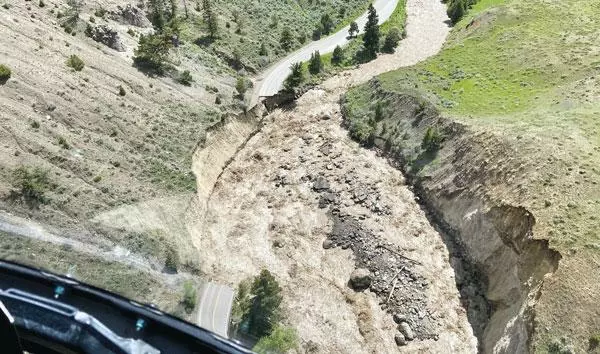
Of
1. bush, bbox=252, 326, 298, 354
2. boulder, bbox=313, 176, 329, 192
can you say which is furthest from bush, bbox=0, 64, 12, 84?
bush, bbox=252, 326, 298, 354

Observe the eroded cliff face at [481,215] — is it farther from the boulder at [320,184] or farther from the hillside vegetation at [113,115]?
the hillside vegetation at [113,115]

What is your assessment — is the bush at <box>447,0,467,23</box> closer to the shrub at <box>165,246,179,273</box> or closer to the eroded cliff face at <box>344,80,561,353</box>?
the eroded cliff face at <box>344,80,561,353</box>

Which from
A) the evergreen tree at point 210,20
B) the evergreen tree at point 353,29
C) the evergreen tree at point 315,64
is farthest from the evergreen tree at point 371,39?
the evergreen tree at point 210,20

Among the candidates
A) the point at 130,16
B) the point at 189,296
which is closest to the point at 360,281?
the point at 189,296

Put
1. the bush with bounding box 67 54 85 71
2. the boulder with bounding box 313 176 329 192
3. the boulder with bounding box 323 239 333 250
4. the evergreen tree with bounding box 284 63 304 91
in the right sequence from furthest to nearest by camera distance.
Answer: the evergreen tree with bounding box 284 63 304 91 → the boulder with bounding box 313 176 329 192 → the bush with bounding box 67 54 85 71 → the boulder with bounding box 323 239 333 250

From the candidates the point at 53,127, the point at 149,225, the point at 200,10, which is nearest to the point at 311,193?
the point at 149,225
